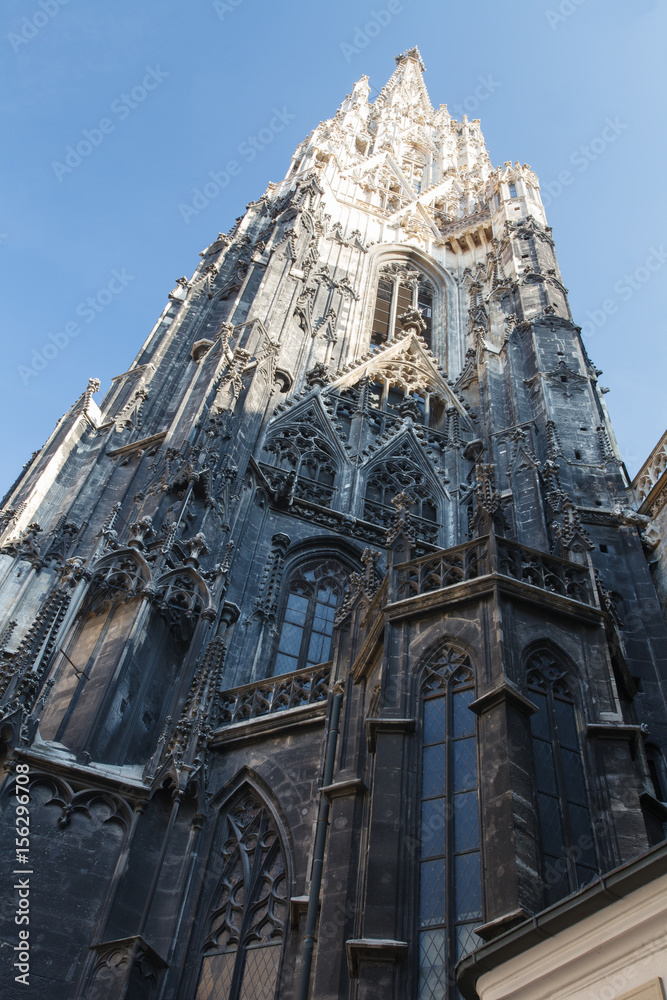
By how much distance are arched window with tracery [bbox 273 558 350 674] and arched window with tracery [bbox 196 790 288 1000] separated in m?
4.41

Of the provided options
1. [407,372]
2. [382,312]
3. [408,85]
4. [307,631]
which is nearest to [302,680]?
[307,631]

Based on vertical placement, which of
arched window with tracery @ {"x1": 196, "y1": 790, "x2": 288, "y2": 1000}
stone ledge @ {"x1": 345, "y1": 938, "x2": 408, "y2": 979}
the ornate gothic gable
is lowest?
stone ledge @ {"x1": 345, "y1": 938, "x2": 408, "y2": 979}

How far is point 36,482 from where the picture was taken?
58.6ft

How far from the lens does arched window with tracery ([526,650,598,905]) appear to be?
367 inches

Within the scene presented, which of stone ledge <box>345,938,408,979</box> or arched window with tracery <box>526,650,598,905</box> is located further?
arched window with tracery <box>526,650,598,905</box>

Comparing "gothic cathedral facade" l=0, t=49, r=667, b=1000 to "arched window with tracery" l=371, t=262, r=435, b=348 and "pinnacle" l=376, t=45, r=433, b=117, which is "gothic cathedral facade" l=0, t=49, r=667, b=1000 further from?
"pinnacle" l=376, t=45, r=433, b=117

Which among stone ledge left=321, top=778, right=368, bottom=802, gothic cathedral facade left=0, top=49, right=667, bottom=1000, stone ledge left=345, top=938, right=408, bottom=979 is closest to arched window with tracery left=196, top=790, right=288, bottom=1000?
gothic cathedral facade left=0, top=49, right=667, bottom=1000

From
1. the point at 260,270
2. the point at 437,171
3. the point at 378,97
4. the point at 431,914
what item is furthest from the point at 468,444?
the point at 378,97

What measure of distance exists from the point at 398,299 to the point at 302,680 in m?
20.6

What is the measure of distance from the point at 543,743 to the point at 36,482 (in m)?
11.5

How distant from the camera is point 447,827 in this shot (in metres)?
9.79

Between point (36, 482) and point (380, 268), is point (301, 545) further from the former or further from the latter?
point (380, 268)

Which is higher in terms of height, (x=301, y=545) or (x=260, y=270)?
(x=260, y=270)

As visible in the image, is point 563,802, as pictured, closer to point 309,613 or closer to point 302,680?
point 302,680
